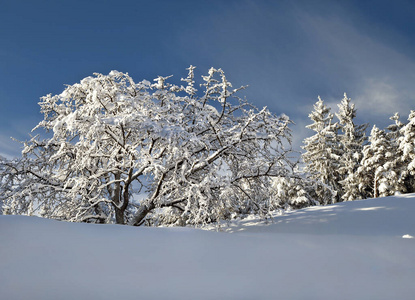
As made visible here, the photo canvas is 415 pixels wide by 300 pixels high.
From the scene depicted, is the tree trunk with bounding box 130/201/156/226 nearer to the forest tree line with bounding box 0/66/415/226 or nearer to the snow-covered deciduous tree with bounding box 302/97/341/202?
the forest tree line with bounding box 0/66/415/226

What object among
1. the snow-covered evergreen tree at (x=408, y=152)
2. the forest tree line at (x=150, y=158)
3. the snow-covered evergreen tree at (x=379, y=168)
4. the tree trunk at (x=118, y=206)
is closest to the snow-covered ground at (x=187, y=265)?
the forest tree line at (x=150, y=158)

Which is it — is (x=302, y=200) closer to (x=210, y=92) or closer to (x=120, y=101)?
(x=210, y=92)

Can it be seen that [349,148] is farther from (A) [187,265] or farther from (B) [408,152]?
(A) [187,265]

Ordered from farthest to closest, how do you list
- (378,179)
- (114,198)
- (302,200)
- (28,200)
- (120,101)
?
(378,179)
(302,200)
(114,198)
(28,200)
(120,101)

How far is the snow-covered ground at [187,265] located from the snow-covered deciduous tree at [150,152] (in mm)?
3079

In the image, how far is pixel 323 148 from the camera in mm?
24891

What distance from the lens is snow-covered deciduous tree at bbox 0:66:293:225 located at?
633 centimetres

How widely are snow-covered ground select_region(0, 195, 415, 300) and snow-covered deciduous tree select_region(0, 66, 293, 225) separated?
3079 mm

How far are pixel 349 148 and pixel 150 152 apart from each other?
24.6 m

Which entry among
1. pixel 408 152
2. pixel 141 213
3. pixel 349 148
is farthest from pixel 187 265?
pixel 349 148

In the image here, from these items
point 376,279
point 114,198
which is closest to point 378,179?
point 114,198

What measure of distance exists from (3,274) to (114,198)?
23.2ft

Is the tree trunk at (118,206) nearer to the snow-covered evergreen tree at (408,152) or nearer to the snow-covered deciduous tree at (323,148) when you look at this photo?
the snow-covered deciduous tree at (323,148)

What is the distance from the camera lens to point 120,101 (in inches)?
252
